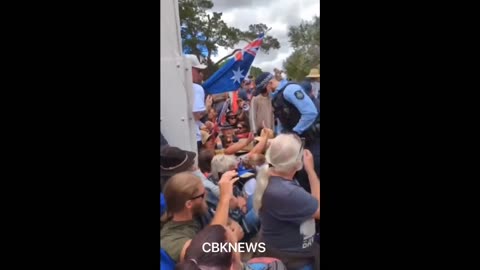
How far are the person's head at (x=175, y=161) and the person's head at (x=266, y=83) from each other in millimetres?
586

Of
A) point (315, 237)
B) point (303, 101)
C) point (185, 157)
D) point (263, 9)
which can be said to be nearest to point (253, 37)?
point (263, 9)

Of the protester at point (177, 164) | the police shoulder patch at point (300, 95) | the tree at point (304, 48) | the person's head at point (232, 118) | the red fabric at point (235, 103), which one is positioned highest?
the tree at point (304, 48)

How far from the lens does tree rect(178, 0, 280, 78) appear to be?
512 centimetres

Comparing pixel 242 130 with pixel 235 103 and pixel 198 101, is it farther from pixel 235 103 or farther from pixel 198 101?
pixel 198 101

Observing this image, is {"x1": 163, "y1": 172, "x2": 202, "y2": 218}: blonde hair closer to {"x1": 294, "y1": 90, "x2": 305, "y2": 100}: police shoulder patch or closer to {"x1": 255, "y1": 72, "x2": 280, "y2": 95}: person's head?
{"x1": 255, "y1": 72, "x2": 280, "y2": 95}: person's head

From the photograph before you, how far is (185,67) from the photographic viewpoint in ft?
16.8

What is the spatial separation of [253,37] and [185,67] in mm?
463

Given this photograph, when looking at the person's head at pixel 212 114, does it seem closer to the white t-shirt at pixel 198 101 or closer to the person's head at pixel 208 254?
the white t-shirt at pixel 198 101

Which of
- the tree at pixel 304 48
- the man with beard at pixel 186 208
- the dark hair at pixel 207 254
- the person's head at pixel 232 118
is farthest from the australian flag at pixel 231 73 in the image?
the dark hair at pixel 207 254

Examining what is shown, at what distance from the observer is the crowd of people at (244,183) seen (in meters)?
5.15

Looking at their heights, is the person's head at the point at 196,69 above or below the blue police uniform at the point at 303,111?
above

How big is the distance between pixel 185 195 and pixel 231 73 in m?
0.82

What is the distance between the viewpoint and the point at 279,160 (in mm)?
5168

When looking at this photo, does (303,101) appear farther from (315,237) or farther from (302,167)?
(315,237)
